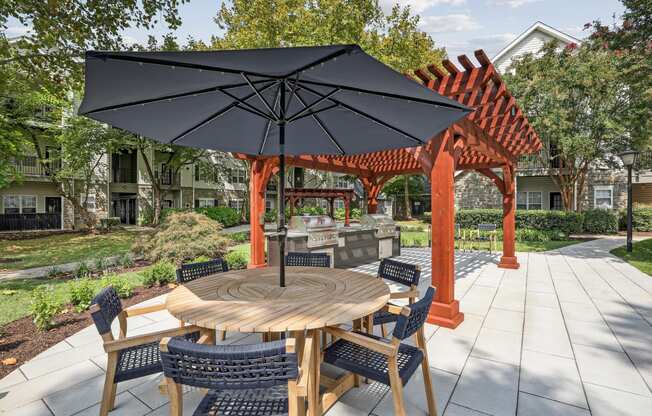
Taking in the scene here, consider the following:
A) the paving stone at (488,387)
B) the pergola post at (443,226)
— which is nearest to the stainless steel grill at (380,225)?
Result: the pergola post at (443,226)

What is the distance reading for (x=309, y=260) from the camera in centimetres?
375

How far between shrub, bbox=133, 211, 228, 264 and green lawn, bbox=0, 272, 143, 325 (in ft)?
2.15

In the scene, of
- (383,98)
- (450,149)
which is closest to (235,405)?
(383,98)

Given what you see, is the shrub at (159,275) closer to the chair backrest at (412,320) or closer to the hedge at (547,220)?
the chair backrest at (412,320)

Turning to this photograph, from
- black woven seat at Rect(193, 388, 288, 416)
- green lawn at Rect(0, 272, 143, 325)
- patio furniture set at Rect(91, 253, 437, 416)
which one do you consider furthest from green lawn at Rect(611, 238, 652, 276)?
green lawn at Rect(0, 272, 143, 325)

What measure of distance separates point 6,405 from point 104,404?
3.23 feet

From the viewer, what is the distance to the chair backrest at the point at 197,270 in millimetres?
3123

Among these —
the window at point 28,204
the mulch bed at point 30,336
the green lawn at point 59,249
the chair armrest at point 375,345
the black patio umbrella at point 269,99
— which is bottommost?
the green lawn at point 59,249

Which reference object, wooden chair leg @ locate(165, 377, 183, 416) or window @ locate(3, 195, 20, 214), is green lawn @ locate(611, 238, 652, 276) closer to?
wooden chair leg @ locate(165, 377, 183, 416)

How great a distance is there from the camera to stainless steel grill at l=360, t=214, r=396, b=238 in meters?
8.27

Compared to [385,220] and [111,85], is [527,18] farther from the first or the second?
[111,85]

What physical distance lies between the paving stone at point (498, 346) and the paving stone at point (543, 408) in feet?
1.85

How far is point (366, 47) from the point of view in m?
10.9

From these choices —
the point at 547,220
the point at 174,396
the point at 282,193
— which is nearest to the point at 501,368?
the point at 282,193
